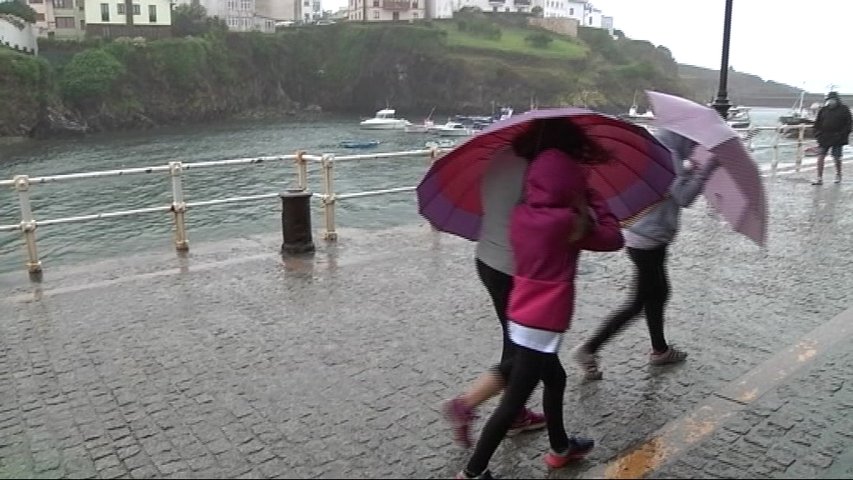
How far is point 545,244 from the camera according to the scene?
112 inches

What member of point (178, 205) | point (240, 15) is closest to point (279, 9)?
point (240, 15)

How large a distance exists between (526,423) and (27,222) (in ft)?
18.2

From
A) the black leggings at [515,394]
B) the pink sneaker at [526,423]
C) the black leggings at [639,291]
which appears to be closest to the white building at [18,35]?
the black leggings at [639,291]

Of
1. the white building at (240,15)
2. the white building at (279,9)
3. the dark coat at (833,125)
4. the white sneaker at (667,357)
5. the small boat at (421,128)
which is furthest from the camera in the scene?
the white building at (279,9)

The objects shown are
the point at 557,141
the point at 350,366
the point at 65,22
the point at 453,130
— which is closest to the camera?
the point at 557,141

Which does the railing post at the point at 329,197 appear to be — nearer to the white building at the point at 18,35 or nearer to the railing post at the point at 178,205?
the railing post at the point at 178,205

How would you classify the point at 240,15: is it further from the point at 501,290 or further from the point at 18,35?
the point at 501,290

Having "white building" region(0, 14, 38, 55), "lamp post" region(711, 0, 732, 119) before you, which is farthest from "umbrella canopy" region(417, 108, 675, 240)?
"white building" region(0, 14, 38, 55)

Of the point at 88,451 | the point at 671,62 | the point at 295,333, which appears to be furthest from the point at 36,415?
the point at 671,62

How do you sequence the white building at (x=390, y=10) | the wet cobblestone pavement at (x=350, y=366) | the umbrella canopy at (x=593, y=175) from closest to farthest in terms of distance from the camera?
1. the umbrella canopy at (x=593, y=175)
2. the wet cobblestone pavement at (x=350, y=366)
3. the white building at (x=390, y=10)

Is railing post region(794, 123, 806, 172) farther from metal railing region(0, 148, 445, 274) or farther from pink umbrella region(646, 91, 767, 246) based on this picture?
pink umbrella region(646, 91, 767, 246)

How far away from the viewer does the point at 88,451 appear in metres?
3.64

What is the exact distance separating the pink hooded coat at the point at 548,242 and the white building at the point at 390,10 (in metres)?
115

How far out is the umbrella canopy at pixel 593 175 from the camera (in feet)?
10.6
